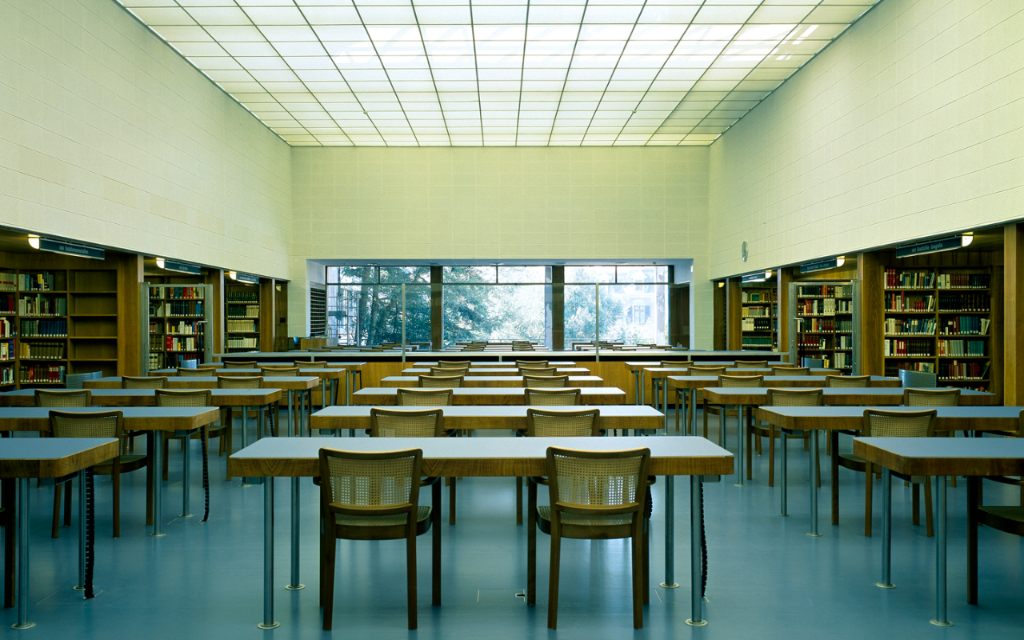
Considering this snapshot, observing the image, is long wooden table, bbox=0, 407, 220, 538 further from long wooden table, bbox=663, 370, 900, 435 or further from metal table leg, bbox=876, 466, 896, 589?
long wooden table, bbox=663, 370, 900, 435

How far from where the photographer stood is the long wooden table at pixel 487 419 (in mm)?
3730

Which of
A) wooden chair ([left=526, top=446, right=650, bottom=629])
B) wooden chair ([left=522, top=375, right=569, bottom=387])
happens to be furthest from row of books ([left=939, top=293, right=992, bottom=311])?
wooden chair ([left=526, top=446, right=650, bottom=629])

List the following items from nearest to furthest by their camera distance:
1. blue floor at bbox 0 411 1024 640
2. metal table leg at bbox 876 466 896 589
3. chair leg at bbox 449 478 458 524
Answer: blue floor at bbox 0 411 1024 640 → metal table leg at bbox 876 466 896 589 → chair leg at bbox 449 478 458 524

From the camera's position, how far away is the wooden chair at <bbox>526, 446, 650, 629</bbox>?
8.53 ft

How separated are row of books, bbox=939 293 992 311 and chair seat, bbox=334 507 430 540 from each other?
8.38 meters

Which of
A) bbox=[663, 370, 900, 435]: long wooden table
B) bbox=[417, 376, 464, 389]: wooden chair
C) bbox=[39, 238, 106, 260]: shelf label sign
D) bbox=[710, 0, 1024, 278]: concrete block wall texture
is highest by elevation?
bbox=[710, 0, 1024, 278]: concrete block wall texture

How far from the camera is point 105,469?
400 centimetres

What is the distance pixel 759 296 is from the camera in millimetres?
12492

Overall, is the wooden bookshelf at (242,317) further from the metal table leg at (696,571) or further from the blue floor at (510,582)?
the metal table leg at (696,571)

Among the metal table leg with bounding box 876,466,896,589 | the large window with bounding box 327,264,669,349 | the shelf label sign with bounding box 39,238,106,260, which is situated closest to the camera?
the metal table leg with bounding box 876,466,896,589

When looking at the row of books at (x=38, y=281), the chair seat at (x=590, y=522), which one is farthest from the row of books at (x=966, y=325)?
the row of books at (x=38, y=281)

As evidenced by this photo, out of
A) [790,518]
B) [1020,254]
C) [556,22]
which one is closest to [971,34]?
[1020,254]

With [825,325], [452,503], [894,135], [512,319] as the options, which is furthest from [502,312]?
[452,503]

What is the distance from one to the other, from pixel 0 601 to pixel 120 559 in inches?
23.4
